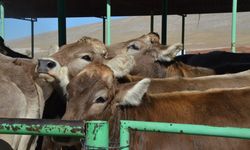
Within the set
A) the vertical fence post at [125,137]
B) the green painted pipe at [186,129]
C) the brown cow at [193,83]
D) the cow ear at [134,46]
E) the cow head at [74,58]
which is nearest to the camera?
the green painted pipe at [186,129]

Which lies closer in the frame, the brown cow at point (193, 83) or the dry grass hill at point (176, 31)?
the brown cow at point (193, 83)

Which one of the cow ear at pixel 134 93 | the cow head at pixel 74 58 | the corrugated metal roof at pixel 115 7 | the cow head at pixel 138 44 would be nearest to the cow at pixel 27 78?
the cow head at pixel 74 58

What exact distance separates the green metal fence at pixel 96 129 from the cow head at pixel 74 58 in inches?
133

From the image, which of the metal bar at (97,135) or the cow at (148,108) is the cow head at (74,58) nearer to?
the cow at (148,108)

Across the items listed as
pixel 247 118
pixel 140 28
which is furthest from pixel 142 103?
pixel 140 28

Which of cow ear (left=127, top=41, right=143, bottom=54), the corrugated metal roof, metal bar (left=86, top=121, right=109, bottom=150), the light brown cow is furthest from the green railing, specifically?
the corrugated metal roof

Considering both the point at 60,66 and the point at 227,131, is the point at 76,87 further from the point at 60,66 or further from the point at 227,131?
the point at 227,131

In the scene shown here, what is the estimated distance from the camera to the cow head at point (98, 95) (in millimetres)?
4059

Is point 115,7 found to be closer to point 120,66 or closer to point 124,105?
point 120,66

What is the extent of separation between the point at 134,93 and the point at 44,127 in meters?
1.90

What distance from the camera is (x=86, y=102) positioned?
4098mm

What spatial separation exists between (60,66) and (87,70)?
1627 millimetres

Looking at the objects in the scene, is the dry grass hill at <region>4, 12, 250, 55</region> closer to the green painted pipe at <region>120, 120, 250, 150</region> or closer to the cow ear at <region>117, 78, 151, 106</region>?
the cow ear at <region>117, 78, 151, 106</region>

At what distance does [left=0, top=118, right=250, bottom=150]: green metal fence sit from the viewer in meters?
2.14
